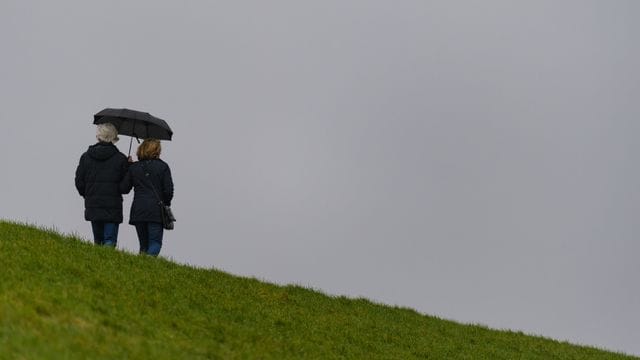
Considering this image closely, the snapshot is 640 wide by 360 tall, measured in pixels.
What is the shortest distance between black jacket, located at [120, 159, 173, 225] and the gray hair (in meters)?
0.82

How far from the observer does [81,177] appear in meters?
19.3

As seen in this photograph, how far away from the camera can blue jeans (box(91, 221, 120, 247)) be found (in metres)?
19.2

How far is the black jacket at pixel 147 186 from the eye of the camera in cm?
1889

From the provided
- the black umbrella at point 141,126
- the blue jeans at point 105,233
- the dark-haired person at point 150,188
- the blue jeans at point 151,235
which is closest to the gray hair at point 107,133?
the dark-haired person at point 150,188

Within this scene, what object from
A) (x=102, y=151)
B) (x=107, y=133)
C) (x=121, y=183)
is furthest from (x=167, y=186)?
(x=107, y=133)

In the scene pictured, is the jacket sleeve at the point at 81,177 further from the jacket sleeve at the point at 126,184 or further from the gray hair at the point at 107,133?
the jacket sleeve at the point at 126,184

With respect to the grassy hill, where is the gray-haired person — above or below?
above

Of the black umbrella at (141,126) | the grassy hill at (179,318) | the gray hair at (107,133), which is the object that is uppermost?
the black umbrella at (141,126)

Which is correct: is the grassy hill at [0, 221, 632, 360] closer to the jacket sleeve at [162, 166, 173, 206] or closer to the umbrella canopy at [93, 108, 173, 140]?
the jacket sleeve at [162, 166, 173, 206]

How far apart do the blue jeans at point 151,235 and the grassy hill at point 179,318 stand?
1.07 m

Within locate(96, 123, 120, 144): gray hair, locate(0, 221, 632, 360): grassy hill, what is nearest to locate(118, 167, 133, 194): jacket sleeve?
locate(96, 123, 120, 144): gray hair

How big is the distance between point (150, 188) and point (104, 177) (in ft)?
3.62

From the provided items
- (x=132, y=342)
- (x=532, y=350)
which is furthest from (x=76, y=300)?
(x=532, y=350)

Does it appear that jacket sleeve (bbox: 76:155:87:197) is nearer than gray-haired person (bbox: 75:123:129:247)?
No
